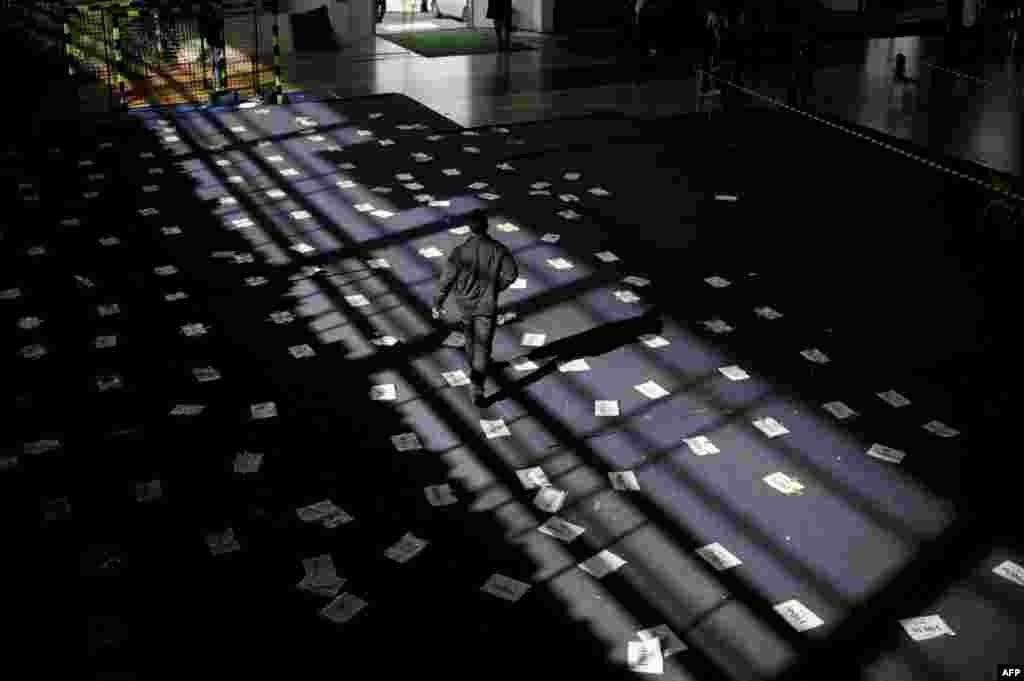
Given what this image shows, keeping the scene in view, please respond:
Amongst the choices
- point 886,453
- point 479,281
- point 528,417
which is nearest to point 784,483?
point 886,453

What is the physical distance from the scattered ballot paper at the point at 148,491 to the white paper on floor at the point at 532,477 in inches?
94.0

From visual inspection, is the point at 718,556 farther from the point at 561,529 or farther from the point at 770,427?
the point at 770,427

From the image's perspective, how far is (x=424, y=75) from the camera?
18.9m

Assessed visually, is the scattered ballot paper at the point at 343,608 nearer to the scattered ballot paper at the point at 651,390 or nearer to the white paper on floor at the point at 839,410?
the scattered ballot paper at the point at 651,390

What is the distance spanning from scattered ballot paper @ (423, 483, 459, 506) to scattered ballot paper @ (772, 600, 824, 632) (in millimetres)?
2158

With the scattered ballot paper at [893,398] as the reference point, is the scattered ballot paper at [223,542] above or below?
below

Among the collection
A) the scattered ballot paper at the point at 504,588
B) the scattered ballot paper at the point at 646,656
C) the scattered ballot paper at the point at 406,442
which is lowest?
the scattered ballot paper at the point at 646,656

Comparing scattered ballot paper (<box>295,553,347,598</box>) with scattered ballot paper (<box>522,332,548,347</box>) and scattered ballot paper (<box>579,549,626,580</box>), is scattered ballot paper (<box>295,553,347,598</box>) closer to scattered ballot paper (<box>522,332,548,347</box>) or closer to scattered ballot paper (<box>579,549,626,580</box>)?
scattered ballot paper (<box>579,549,626,580</box>)

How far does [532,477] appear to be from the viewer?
23.3 feet

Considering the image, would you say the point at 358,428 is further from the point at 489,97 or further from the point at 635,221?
the point at 489,97

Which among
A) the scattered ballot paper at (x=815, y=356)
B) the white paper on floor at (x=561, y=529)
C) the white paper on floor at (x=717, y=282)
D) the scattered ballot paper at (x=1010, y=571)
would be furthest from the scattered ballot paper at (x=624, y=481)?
the white paper on floor at (x=717, y=282)

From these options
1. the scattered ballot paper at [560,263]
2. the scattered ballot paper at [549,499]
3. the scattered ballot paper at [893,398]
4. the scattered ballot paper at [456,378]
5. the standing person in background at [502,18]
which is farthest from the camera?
the standing person in background at [502,18]

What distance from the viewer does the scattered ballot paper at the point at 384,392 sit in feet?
26.5

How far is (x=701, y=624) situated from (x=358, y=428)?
3.01 metres
